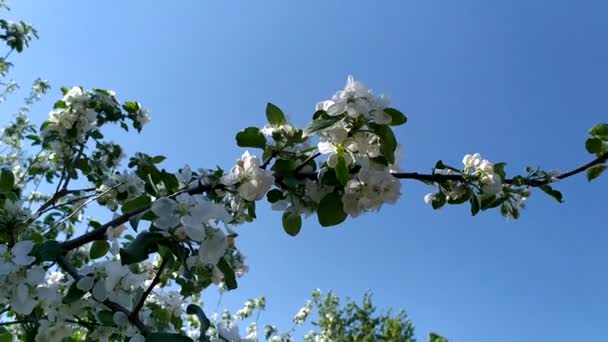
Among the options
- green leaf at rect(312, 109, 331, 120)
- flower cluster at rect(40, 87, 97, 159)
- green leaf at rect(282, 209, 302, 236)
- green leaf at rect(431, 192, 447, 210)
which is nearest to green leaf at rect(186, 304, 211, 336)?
green leaf at rect(282, 209, 302, 236)

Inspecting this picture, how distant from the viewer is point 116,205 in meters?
2.97

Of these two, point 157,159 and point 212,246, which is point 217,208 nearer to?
point 212,246

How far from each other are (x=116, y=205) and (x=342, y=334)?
11820 millimetres

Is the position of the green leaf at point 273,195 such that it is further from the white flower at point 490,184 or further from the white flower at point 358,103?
the white flower at point 490,184

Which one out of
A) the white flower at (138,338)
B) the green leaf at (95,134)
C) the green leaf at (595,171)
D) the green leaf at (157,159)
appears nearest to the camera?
the white flower at (138,338)

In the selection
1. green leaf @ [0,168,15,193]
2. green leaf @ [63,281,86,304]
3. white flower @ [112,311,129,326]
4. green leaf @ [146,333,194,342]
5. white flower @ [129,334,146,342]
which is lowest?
green leaf @ [146,333,194,342]

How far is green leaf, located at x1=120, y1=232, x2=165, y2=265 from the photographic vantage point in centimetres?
114

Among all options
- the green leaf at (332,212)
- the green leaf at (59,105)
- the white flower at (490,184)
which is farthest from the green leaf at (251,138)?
the green leaf at (59,105)

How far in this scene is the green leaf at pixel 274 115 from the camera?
1.47m

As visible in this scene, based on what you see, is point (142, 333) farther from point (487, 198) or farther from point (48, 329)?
point (487, 198)

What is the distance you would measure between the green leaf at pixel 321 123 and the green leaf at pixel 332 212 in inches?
7.8

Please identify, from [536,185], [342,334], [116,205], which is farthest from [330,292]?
[536,185]

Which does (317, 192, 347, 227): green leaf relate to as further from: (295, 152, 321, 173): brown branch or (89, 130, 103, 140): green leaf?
(89, 130, 103, 140): green leaf

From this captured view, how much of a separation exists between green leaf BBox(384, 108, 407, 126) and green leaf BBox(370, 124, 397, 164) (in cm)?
2
